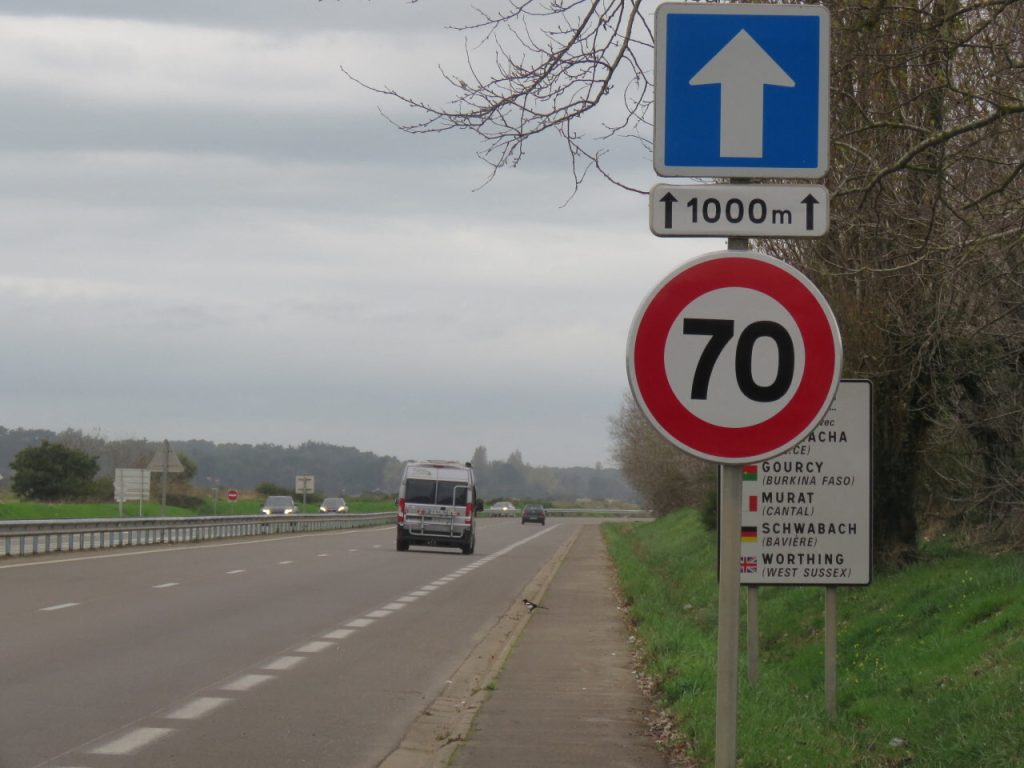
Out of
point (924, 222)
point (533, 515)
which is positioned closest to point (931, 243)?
point (924, 222)

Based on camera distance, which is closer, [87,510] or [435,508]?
[435,508]

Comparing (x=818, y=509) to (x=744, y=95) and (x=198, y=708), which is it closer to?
(x=198, y=708)

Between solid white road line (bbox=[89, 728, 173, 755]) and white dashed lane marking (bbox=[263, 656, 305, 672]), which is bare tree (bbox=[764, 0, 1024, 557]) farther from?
white dashed lane marking (bbox=[263, 656, 305, 672])

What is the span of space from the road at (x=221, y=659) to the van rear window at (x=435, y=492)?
13418 mm

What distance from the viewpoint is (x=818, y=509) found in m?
11.2

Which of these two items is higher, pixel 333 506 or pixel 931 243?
pixel 931 243

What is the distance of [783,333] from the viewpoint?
5020mm

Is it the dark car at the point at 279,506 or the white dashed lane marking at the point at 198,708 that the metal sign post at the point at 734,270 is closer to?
the white dashed lane marking at the point at 198,708

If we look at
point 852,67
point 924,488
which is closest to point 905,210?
point 852,67

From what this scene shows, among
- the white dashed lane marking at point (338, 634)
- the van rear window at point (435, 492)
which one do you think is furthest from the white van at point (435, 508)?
the white dashed lane marking at point (338, 634)

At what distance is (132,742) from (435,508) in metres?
35.1

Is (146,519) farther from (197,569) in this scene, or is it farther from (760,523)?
(760,523)

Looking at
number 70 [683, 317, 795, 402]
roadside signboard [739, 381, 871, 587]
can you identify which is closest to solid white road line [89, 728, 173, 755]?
roadside signboard [739, 381, 871, 587]

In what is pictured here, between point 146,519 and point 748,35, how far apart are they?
40.1m
